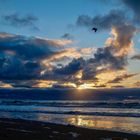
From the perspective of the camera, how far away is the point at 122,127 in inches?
1368

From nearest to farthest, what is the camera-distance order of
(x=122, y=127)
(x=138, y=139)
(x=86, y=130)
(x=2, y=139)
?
1. (x=2, y=139)
2. (x=138, y=139)
3. (x=86, y=130)
4. (x=122, y=127)

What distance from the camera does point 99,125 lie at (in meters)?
36.9

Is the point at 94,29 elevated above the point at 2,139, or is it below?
above

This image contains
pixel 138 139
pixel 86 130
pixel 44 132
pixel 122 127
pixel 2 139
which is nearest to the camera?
pixel 2 139

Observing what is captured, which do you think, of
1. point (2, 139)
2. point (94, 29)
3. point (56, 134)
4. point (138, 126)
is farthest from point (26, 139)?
point (138, 126)

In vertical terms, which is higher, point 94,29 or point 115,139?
point 94,29

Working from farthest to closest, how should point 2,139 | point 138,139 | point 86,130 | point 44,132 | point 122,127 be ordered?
point 122,127 < point 86,130 < point 44,132 < point 138,139 < point 2,139

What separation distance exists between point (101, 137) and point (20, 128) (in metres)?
7.70

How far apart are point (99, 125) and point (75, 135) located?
8.37 metres

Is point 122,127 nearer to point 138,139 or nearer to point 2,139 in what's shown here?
point 138,139

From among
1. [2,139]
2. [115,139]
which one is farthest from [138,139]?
[2,139]

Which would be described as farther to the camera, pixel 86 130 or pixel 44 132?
pixel 86 130

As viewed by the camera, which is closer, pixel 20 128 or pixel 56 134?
pixel 56 134

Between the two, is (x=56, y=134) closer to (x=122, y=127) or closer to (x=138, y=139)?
(x=138, y=139)
